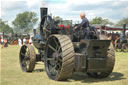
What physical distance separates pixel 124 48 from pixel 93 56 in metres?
12.8

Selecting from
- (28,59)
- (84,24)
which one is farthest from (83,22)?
(28,59)

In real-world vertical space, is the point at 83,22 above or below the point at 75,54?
above

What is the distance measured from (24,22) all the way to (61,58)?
86602 millimetres

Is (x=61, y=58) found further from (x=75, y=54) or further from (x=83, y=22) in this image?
(x=83, y=22)

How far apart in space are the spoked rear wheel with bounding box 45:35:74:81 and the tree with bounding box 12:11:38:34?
275 ft

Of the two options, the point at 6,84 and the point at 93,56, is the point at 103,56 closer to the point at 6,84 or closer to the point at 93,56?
the point at 93,56

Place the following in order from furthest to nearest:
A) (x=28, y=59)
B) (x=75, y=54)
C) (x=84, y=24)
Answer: (x=28, y=59) → (x=84, y=24) → (x=75, y=54)

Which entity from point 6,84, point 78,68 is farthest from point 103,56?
point 6,84

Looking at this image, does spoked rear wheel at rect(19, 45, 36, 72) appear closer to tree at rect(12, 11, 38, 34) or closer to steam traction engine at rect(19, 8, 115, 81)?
steam traction engine at rect(19, 8, 115, 81)

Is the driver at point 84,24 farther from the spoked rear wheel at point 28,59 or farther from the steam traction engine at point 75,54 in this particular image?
the spoked rear wheel at point 28,59

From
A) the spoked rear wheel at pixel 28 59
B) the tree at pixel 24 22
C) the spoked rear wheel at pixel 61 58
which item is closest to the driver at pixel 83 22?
the spoked rear wheel at pixel 61 58

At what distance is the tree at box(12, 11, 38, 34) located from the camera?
90.4 metres

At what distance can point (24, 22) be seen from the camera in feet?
299

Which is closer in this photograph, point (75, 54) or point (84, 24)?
point (75, 54)
